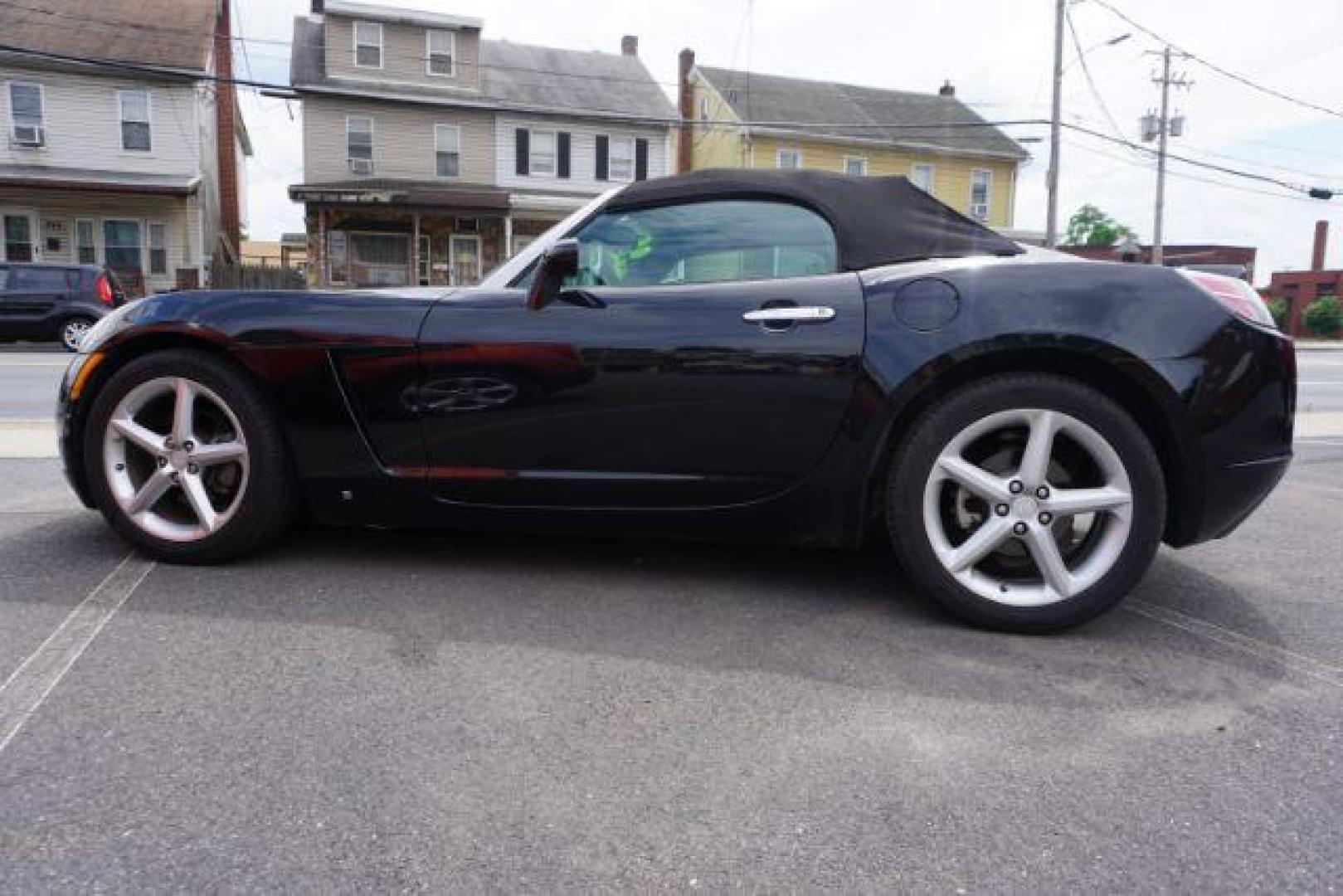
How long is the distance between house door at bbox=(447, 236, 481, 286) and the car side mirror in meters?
25.2

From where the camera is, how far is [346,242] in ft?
87.6

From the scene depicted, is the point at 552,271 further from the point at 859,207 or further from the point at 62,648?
the point at 62,648

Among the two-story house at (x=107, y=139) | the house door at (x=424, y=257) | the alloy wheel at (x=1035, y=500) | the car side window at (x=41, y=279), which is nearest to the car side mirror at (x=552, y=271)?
the alloy wheel at (x=1035, y=500)

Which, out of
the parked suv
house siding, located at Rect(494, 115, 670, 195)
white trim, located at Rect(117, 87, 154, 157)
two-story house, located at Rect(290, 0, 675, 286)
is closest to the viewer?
the parked suv

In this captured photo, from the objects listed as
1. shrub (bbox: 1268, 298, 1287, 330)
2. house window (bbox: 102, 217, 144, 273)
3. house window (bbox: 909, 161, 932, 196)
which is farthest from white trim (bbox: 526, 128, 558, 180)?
shrub (bbox: 1268, 298, 1287, 330)

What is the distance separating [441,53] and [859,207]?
27213mm

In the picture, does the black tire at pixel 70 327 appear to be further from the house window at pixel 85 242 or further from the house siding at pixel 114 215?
the house window at pixel 85 242

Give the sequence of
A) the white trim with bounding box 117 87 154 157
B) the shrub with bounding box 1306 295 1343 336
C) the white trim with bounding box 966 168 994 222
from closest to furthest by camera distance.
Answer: the white trim with bounding box 117 87 154 157 → the white trim with bounding box 966 168 994 222 → the shrub with bounding box 1306 295 1343 336

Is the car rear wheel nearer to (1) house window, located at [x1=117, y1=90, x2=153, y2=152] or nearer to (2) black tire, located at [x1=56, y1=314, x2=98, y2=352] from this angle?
(2) black tire, located at [x1=56, y1=314, x2=98, y2=352]


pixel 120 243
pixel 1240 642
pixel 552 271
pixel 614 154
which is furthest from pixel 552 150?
pixel 1240 642

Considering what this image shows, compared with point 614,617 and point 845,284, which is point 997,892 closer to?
point 614,617

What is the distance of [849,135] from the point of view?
3148 centimetres

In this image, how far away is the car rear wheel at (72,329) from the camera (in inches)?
674

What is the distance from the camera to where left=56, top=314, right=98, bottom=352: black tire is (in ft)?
56.4
